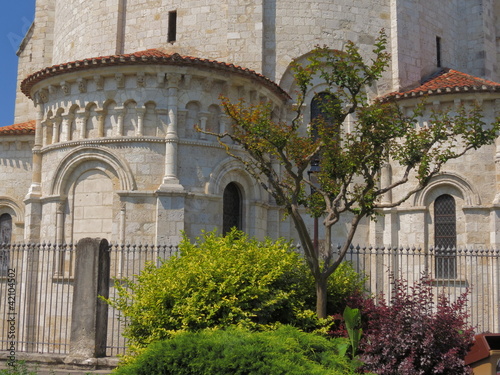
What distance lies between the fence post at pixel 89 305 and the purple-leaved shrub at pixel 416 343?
16.1 feet

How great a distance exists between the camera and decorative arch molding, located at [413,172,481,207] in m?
17.5

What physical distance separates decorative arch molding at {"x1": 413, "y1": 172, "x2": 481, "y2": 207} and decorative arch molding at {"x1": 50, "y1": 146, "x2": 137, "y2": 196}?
7951mm

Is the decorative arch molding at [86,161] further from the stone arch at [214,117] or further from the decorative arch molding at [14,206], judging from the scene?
the decorative arch molding at [14,206]

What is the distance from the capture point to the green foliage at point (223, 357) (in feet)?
26.7

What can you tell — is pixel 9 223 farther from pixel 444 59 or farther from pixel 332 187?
pixel 444 59

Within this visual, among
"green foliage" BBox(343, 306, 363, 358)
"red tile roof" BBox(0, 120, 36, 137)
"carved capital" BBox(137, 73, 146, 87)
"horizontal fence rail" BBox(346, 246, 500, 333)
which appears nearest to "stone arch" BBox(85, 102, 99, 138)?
"carved capital" BBox(137, 73, 146, 87)

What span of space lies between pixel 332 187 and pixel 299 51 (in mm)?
8312

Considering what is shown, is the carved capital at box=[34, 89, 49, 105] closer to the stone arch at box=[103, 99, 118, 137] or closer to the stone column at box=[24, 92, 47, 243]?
the stone column at box=[24, 92, 47, 243]

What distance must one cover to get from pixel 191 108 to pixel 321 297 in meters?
6.94

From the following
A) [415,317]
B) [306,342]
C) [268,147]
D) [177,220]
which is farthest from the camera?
[177,220]

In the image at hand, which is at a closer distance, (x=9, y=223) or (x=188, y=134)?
(x=188, y=134)

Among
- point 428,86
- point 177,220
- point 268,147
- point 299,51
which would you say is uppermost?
point 299,51

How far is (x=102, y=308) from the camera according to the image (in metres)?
12.3

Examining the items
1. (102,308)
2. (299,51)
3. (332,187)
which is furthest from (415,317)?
(299,51)
